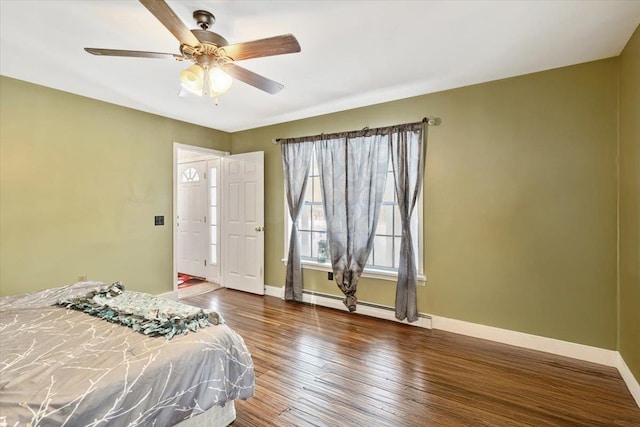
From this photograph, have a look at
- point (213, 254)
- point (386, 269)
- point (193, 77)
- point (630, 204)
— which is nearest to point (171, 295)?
point (213, 254)

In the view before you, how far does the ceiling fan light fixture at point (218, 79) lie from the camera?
208cm

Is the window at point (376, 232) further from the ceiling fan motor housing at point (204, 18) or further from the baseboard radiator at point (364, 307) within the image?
the ceiling fan motor housing at point (204, 18)

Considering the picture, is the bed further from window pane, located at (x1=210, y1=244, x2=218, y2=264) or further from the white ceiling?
window pane, located at (x1=210, y1=244, x2=218, y2=264)

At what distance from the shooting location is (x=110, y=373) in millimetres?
1349

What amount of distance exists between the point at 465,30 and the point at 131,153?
12.5 ft

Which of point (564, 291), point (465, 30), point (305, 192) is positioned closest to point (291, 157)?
point (305, 192)

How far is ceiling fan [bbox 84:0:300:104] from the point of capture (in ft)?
5.83

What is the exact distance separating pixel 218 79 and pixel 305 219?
254cm

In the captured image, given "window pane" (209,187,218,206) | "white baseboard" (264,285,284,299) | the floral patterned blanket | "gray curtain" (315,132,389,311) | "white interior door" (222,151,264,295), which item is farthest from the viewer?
"window pane" (209,187,218,206)

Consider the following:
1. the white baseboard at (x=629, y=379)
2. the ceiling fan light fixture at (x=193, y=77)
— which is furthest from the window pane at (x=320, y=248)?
the white baseboard at (x=629, y=379)

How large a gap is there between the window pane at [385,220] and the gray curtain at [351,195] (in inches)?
7.2

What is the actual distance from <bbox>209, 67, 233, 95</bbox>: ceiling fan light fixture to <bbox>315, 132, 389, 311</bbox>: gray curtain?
192 cm

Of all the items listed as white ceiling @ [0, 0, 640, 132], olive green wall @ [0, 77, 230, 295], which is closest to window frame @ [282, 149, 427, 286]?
white ceiling @ [0, 0, 640, 132]

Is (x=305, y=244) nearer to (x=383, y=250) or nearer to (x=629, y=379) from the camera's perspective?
(x=383, y=250)
